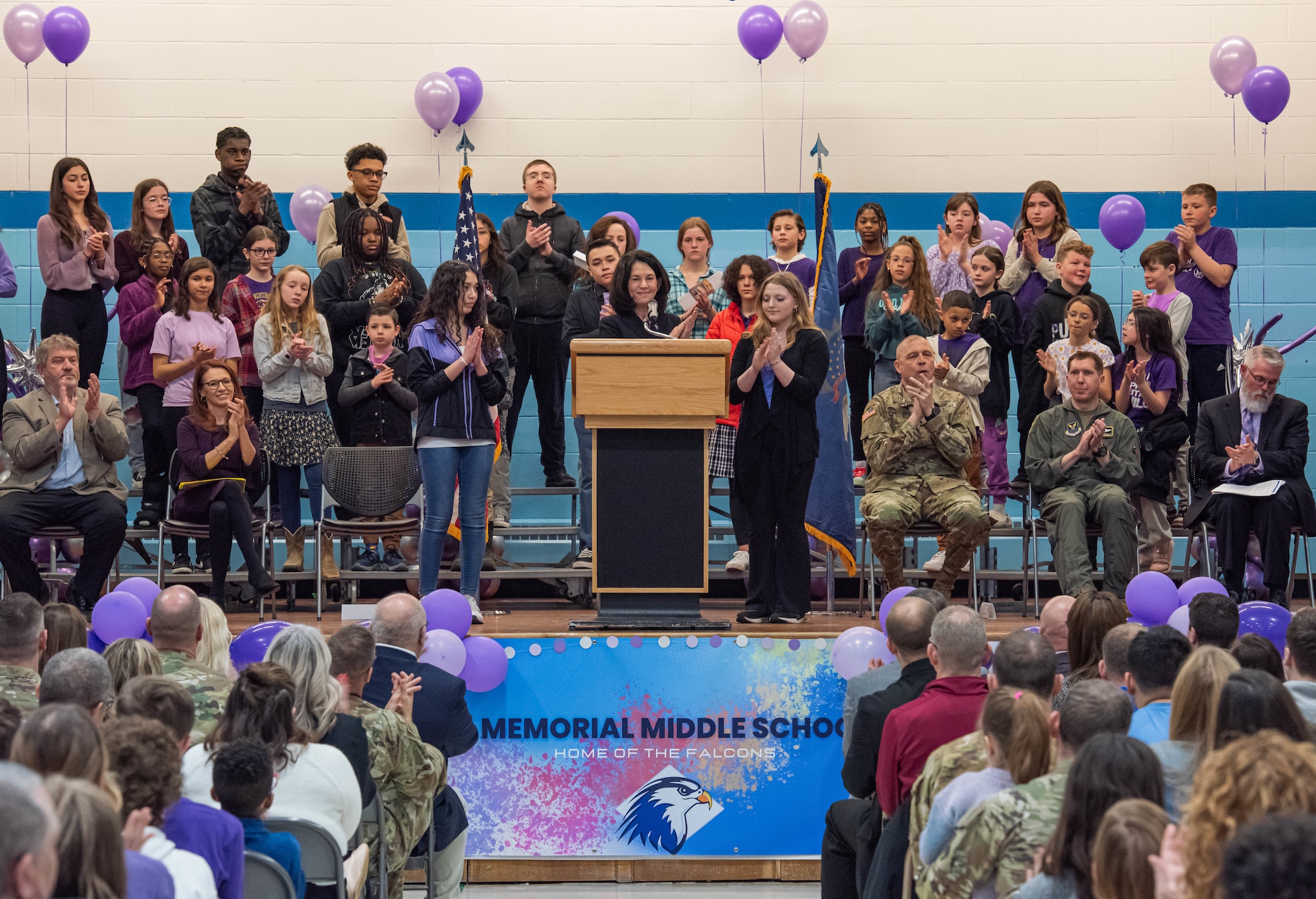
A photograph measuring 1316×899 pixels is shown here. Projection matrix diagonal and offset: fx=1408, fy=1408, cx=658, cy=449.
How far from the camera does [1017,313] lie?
284 inches

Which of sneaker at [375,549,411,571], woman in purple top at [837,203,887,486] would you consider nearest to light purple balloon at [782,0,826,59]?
woman in purple top at [837,203,887,486]

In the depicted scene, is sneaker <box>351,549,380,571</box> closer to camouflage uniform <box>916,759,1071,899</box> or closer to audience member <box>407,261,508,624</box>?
audience member <box>407,261,508,624</box>

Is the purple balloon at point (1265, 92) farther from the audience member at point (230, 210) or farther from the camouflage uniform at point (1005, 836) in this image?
the camouflage uniform at point (1005, 836)

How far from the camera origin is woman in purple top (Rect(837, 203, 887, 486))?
7199mm

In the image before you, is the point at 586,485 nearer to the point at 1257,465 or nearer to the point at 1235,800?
the point at 1257,465

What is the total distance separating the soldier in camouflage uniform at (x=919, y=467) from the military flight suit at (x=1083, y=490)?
1.24 feet

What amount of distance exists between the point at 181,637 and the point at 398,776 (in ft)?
2.65

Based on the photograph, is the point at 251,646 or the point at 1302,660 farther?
the point at 251,646

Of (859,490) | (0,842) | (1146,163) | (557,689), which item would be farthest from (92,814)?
(1146,163)

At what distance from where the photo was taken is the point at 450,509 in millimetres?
5770

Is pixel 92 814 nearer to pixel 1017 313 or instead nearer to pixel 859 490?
pixel 859 490

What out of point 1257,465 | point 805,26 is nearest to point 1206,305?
point 1257,465

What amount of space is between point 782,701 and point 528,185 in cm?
359

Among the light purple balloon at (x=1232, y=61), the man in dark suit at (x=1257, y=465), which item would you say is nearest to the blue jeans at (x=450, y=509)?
the man in dark suit at (x=1257, y=465)
